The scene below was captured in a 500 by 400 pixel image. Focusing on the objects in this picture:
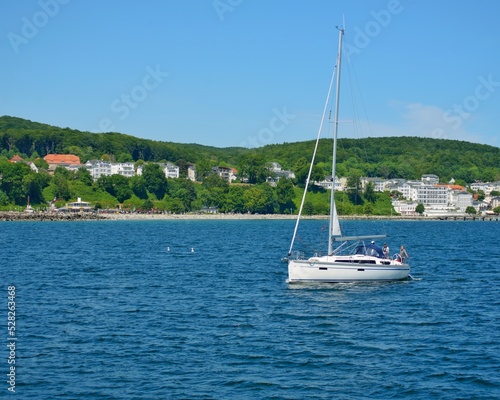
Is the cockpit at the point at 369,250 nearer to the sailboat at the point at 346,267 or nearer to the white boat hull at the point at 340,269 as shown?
the sailboat at the point at 346,267

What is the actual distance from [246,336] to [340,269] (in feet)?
48.1

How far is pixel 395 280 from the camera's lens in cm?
4653

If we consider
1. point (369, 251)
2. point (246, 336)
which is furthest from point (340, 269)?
point (246, 336)

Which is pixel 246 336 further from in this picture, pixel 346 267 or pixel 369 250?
→ pixel 369 250

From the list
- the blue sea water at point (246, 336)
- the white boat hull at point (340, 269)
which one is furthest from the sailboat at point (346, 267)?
the blue sea water at point (246, 336)

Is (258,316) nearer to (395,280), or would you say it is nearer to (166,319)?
(166,319)

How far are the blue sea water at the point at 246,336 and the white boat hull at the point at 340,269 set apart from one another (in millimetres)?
812

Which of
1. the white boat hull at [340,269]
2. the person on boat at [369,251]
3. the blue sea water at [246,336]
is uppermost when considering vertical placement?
the person on boat at [369,251]

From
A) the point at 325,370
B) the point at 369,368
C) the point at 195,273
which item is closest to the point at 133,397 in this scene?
the point at 325,370

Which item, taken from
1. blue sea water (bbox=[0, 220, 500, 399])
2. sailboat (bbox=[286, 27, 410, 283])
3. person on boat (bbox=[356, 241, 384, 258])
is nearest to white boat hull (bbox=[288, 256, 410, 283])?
sailboat (bbox=[286, 27, 410, 283])

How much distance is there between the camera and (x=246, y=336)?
3069 cm

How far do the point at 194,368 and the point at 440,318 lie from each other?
14855 mm

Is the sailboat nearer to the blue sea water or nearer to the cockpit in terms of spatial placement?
the cockpit

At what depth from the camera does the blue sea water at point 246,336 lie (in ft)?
78.5
